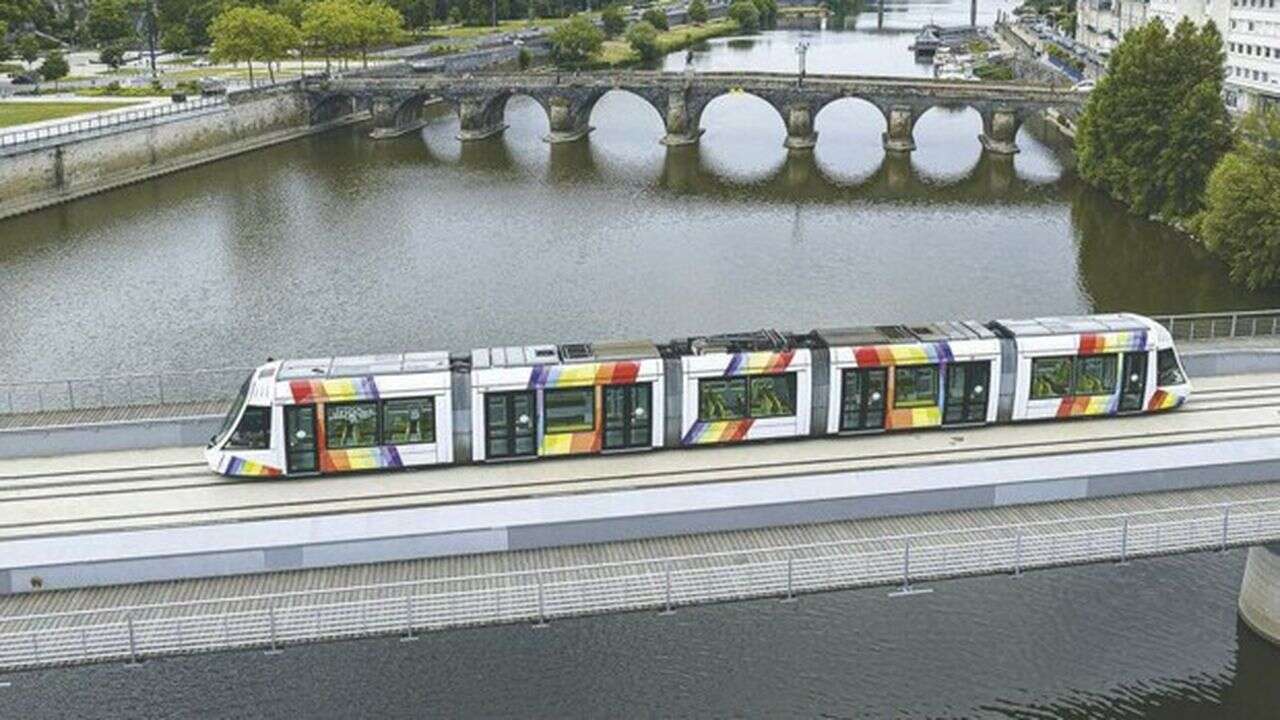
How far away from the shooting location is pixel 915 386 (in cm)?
2900

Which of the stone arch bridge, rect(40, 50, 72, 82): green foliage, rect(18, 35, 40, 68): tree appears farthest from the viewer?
rect(18, 35, 40, 68): tree

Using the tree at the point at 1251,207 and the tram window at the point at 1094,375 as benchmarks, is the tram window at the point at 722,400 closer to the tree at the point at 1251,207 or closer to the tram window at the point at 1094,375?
the tram window at the point at 1094,375

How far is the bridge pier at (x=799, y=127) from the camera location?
94.8 metres

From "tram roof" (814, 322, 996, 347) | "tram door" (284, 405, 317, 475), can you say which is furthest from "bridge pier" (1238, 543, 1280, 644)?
"tram door" (284, 405, 317, 475)

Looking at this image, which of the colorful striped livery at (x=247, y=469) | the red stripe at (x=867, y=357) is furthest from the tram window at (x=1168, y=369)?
the colorful striped livery at (x=247, y=469)

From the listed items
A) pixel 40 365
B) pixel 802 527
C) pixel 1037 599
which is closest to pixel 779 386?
pixel 802 527

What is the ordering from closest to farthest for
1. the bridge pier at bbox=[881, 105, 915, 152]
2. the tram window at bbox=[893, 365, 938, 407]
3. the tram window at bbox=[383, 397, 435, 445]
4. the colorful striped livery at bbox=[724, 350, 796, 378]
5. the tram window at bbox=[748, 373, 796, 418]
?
1. the tram window at bbox=[383, 397, 435, 445]
2. the colorful striped livery at bbox=[724, 350, 796, 378]
3. the tram window at bbox=[748, 373, 796, 418]
4. the tram window at bbox=[893, 365, 938, 407]
5. the bridge pier at bbox=[881, 105, 915, 152]

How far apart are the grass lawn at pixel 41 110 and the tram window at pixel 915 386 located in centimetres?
7307

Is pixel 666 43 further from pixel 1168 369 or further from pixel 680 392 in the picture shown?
pixel 680 392

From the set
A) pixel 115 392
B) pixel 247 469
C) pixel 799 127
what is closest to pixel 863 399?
pixel 247 469

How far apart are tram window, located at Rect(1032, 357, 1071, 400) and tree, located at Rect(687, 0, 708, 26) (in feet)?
564

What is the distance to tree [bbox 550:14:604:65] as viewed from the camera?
14475 centimetres

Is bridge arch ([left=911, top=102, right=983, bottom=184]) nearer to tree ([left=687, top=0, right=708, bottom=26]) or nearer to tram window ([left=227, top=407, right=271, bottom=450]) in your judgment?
tram window ([left=227, top=407, right=271, bottom=450])

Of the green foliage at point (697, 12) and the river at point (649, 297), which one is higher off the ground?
the green foliage at point (697, 12)
